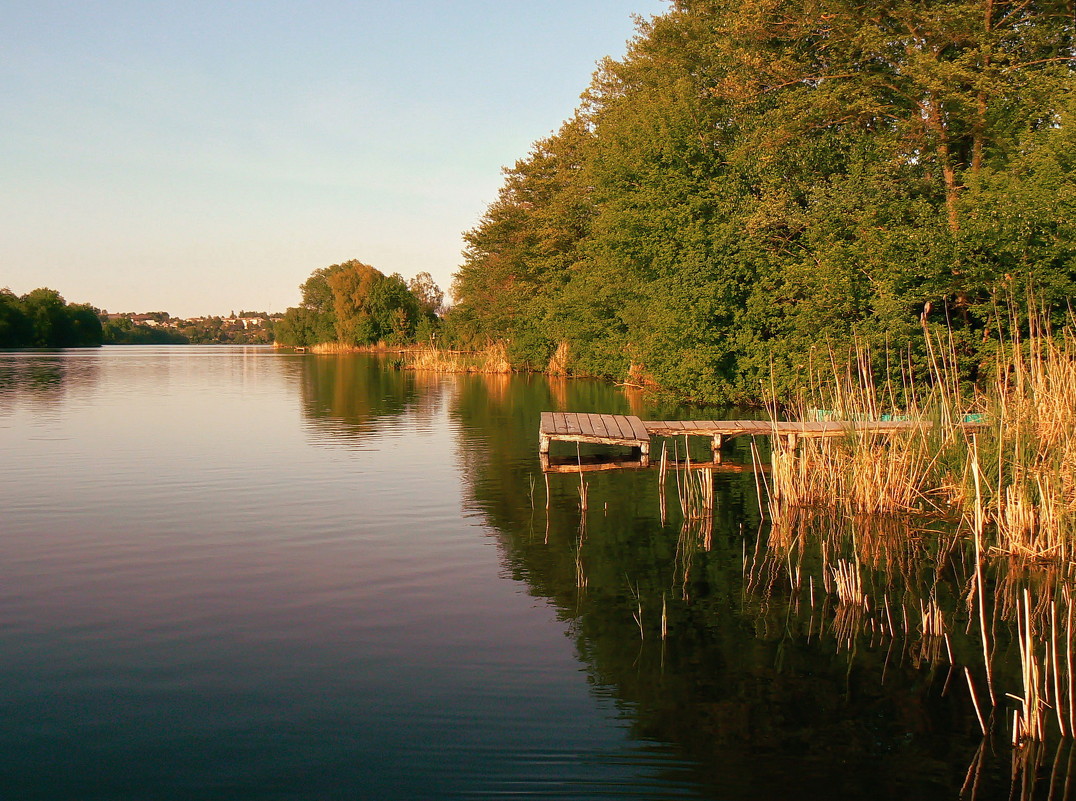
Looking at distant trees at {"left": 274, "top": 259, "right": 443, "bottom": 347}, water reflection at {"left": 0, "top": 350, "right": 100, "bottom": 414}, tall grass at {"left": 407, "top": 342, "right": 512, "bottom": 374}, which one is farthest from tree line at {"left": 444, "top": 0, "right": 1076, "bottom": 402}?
distant trees at {"left": 274, "top": 259, "right": 443, "bottom": 347}

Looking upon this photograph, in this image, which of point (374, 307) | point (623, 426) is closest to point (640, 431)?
point (623, 426)

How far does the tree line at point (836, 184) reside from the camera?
1895 cm

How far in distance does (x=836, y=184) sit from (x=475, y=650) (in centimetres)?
1873

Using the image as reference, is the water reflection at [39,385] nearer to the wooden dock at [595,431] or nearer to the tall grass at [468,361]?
the wooden dock at [595,431]

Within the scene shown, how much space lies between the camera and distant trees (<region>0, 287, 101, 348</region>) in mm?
112188

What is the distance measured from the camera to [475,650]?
7.38m

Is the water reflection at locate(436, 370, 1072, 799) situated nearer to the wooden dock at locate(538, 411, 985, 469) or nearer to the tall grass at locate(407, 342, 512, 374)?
the wooden dock at locate(538, 411, 985, 469)

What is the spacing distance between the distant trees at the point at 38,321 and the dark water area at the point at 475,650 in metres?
115

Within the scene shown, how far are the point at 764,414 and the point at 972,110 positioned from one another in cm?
960

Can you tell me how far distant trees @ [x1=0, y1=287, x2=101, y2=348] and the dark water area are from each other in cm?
11451

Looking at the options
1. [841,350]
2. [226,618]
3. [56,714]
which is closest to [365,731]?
[56,714]

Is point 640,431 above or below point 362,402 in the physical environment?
above

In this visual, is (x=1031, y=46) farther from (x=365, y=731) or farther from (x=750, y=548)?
(x=365, y=731)

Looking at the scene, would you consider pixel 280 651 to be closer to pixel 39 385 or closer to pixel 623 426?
pixel 623 426
